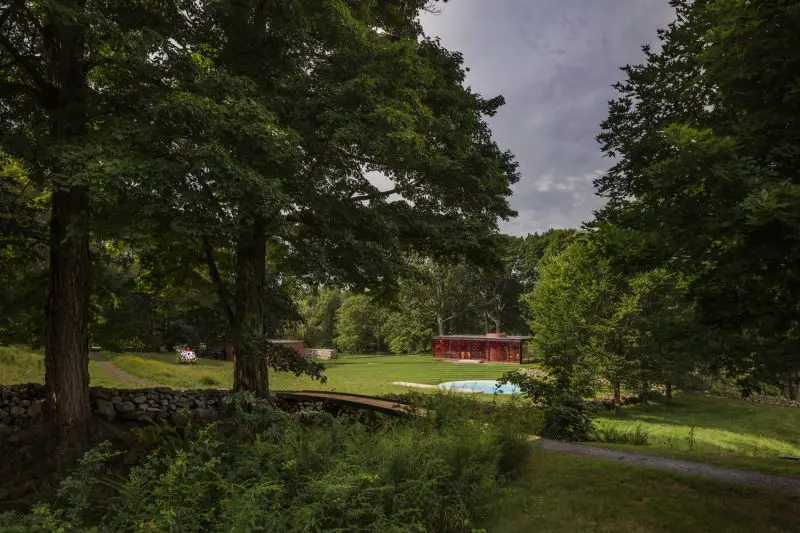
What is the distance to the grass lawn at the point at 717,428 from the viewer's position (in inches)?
411

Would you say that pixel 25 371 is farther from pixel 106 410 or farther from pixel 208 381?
pixel 106 410

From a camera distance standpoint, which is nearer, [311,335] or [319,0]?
[319,0]

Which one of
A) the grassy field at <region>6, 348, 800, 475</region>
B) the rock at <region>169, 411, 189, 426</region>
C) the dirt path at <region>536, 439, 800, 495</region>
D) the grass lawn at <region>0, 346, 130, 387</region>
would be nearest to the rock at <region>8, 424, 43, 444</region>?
the rock at <region>169, 411, 189, 426</region>

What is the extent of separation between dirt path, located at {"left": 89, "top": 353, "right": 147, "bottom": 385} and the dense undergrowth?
11.1m

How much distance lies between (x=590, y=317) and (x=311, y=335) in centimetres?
4685

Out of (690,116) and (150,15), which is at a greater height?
(150,15)

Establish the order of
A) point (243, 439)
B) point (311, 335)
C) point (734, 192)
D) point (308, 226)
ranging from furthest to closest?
point (311, 335)
point (308, 226)
point (243, 439)
point (734, 192)

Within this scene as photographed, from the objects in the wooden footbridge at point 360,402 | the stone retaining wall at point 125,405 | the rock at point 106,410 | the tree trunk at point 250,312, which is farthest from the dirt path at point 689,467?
the rock at point 106,410

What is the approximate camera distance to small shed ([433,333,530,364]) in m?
46.0

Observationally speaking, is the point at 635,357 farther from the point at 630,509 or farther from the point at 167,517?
the point at 167,517

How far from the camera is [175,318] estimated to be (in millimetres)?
33219

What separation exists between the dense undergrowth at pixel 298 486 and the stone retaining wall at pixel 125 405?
377 centimetres

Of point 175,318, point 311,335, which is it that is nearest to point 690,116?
point 175,318

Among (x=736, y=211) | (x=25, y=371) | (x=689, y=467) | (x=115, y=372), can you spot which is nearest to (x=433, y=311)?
(x=115, y=372)
